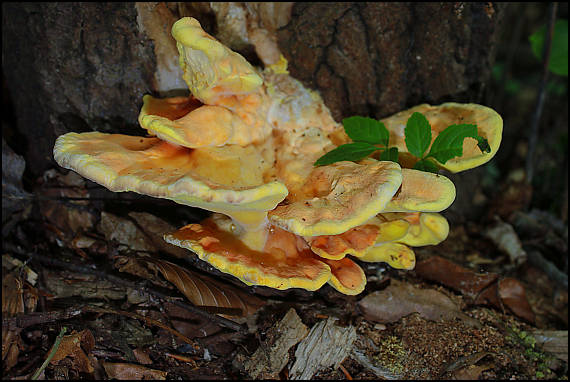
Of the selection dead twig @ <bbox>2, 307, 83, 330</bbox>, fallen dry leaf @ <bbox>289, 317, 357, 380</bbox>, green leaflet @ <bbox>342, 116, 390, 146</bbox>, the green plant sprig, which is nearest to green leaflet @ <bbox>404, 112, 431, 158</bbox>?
the green plant sprig

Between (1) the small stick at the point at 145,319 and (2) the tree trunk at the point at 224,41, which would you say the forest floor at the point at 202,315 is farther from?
(2) the tree trunk at the point at 224,41

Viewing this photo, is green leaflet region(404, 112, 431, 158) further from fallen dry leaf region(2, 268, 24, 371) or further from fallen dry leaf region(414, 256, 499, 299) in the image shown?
fallen dry leaf region(2, 268, 24, 371)

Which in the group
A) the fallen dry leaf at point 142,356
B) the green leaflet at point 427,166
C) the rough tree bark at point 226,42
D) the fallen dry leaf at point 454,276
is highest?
the rough tree bark at point 226,42

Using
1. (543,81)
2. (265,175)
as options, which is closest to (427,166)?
(265,175)

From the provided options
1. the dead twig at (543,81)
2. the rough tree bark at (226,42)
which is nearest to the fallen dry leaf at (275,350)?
the rough tree bark at (226,42)

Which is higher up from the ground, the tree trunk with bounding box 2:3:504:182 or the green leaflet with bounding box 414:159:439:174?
the tree trunk with bounding box 2:3:504:182

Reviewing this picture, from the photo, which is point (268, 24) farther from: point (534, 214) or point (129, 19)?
point (534, 214)

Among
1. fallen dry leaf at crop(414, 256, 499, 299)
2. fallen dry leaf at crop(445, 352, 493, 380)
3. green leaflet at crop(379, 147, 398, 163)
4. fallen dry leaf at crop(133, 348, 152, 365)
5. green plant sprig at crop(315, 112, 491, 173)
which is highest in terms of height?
green plant sprig at crop(315, 112, 491, 173)

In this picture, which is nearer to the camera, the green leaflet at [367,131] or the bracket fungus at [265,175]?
the bracket fungus at [265,175]
